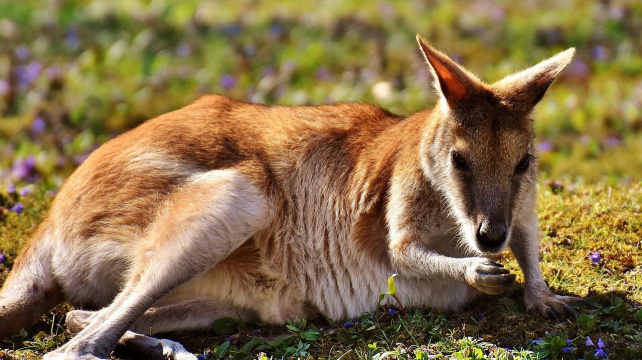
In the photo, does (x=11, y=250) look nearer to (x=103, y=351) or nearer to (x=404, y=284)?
(x=103, y=351)

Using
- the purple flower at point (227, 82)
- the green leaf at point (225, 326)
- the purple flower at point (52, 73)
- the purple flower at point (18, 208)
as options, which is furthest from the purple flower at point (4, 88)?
the green leaf at point (225, 326)

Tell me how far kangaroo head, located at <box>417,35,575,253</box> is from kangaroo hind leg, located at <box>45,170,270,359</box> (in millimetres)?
1032

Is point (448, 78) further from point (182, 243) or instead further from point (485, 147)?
point (182, 243)

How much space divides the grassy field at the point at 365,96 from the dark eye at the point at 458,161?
78cm

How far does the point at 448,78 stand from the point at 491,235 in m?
0.85

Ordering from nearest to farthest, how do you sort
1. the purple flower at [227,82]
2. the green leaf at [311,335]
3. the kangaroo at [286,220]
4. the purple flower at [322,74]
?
1. the kangaroo at [286,220]
2. the green leaf at [311,335]
3. the purple flower at [227,82]
4. the purple flower at [322,74]

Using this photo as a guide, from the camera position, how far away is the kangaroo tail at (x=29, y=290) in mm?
4207

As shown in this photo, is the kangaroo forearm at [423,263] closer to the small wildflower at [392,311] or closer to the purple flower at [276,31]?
the small wildflower at [392,311]

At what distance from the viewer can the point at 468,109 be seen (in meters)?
4.16

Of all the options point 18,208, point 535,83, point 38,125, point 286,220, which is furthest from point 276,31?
point 535,83

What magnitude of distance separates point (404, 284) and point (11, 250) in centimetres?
249

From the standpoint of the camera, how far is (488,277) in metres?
3.92

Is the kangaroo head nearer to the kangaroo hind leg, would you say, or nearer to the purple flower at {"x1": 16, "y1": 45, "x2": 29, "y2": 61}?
the kangaroo hind leg

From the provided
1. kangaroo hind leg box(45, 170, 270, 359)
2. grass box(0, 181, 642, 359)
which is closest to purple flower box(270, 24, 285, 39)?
grass box(0, 181, 642, 359)
